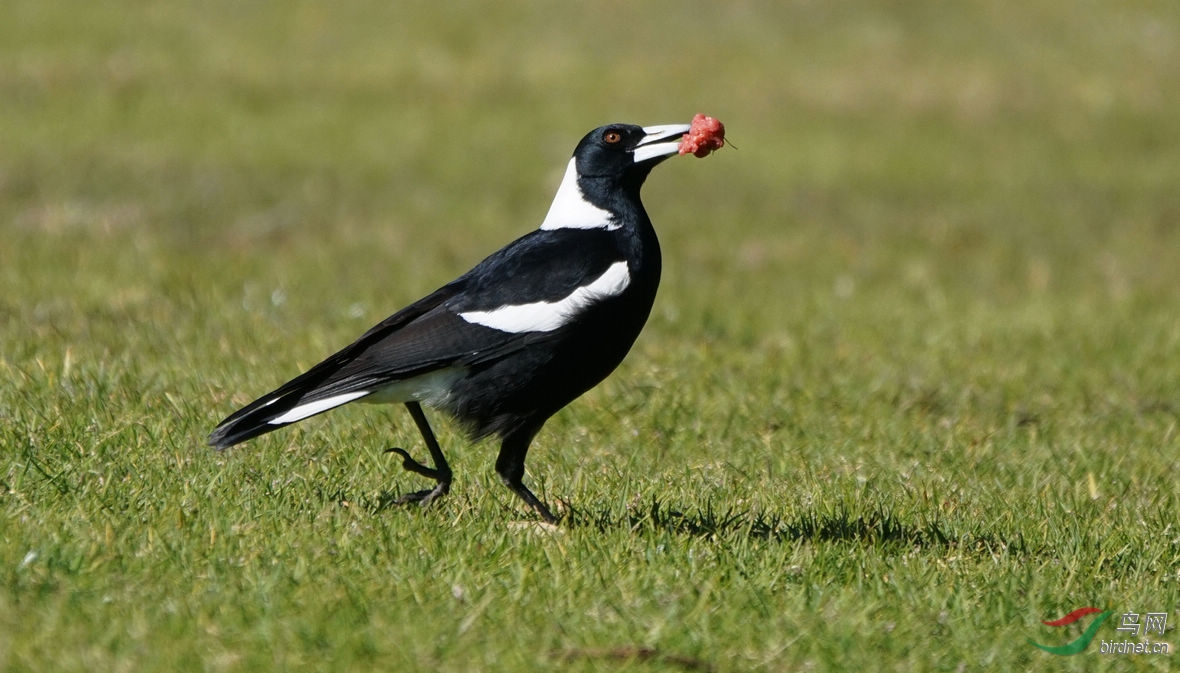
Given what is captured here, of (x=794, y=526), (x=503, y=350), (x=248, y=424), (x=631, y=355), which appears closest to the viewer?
(x=248, y=424)

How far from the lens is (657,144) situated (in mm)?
5668

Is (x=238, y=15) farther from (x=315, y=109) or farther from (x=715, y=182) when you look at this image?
(x=715, y=182)

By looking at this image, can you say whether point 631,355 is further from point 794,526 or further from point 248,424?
point 248,424

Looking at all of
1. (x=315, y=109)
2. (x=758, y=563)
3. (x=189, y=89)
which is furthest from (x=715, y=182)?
(x=758, y=563)

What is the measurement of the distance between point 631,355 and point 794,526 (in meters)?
3.01

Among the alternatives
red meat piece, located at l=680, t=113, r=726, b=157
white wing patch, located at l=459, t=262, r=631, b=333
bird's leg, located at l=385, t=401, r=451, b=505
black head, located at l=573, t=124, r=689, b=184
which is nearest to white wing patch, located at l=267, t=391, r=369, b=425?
bird's leg, located at l=385, t=401, r=451, b=505

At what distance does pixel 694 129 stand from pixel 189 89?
13.5 meters

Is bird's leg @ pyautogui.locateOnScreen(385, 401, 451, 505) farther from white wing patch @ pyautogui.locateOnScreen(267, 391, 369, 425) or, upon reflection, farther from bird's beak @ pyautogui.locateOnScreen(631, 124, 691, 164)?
bird's beak @ pyautogui.locateOnScreen(631, 124, 691, 164)

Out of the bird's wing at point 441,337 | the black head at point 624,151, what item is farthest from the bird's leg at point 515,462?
the black head at point 624,151

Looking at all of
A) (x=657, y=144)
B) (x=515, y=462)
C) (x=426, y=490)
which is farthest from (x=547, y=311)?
(x=657, y=144)

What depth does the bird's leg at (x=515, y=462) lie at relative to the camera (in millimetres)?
5270

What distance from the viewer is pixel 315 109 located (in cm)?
1791

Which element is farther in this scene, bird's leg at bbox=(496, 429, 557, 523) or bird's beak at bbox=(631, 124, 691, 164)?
bird's beak at bbox=(631, 124, 691, 164)

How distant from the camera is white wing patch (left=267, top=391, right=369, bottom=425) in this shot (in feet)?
16.3
